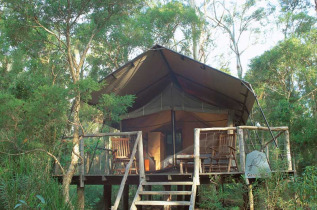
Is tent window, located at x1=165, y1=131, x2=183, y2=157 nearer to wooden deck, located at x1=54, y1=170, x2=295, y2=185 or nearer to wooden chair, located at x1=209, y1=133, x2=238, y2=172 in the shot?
wooden chair, located at x1=209, y1=133, x2=238, y2=172

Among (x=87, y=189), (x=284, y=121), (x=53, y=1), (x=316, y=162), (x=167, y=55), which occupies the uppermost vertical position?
(x=53, y=1)

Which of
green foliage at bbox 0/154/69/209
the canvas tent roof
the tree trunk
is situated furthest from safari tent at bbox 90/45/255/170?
green foliage at bbox 0/154/69/209

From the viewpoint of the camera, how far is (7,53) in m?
13.7

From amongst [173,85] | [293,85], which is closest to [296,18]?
[293,85]

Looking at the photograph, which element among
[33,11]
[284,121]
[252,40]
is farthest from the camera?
[252,40]

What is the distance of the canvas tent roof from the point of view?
23.7 feet

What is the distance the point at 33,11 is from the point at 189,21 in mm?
10266

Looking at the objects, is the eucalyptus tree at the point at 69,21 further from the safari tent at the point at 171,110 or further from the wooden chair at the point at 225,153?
the wooden chair at the point at 225,153

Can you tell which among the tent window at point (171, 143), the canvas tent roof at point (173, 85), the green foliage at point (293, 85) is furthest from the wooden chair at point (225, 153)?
the green foliage at point (293, 85)

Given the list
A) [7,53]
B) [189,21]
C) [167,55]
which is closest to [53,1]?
[167,55]

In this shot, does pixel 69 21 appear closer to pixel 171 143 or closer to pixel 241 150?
pixel 171 143

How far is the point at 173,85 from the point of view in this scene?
8555 millimetres

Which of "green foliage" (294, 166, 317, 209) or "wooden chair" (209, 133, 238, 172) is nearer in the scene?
"green foliage" (294, 166, 317, 209)

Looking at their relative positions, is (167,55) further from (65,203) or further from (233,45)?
(233,45)
